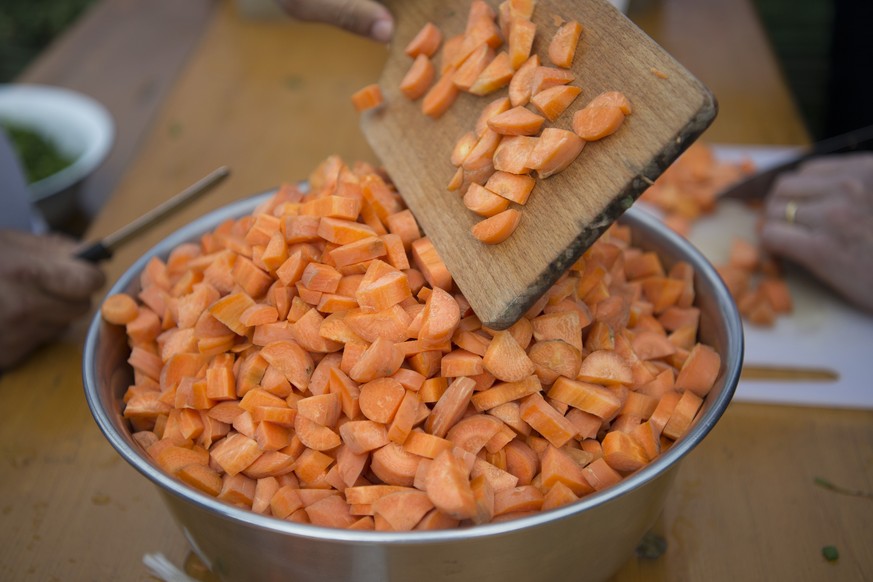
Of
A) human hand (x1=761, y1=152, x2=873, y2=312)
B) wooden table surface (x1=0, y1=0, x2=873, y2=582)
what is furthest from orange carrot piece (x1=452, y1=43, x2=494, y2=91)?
human hand (x1=761, y1=152, x2=873, y2=312)

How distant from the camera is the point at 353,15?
1.82 m

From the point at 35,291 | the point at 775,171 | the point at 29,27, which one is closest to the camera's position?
the point at 35,291

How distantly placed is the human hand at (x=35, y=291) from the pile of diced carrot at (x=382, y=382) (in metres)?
0.49

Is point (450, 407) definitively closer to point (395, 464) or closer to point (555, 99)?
point (395, 464)

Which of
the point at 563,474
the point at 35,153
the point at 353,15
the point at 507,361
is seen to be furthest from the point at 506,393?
the point at 35,153

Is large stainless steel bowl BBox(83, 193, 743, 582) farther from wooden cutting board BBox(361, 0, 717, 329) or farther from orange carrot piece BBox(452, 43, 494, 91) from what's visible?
orange carrot piece BBox(452, 43, 494, 91)

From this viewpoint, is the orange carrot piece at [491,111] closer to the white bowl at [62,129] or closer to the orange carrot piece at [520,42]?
the orange carrot piece at [520,42]

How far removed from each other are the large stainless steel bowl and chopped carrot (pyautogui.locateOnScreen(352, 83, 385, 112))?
0.74m

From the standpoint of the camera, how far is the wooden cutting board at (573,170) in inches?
42.9

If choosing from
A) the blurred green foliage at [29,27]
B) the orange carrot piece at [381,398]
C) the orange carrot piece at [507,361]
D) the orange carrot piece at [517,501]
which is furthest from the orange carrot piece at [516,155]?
the blurred green foliage at [29,27]

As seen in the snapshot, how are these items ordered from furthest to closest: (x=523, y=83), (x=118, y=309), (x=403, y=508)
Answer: (x=118, y=309) < (x=523, y=83) < (x=403, y=508)

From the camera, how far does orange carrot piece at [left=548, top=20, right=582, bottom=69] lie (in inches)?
48.5

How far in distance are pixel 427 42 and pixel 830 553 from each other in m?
1.24

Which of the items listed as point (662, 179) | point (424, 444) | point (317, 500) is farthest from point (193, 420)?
point (662, 179)
